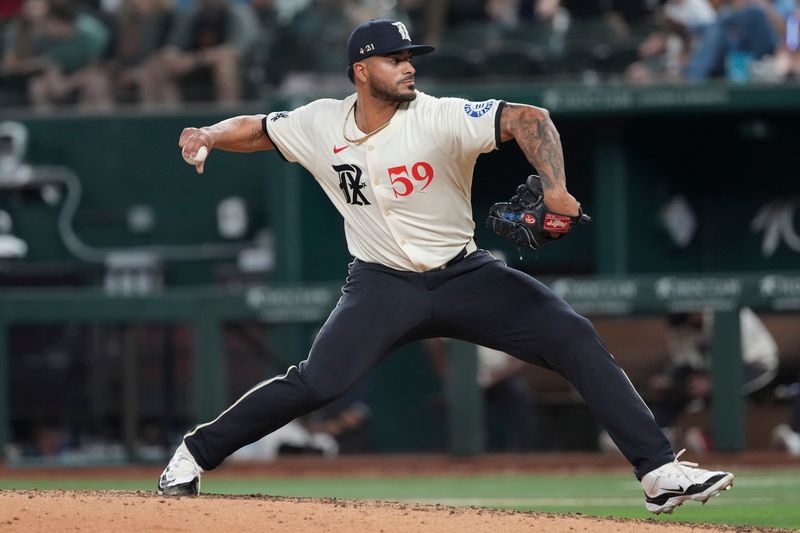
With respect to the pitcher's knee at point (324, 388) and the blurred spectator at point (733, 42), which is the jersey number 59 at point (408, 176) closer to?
the pitcher's knee at point (324, 388)

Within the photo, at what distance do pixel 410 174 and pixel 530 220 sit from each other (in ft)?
1.63

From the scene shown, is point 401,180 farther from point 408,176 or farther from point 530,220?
point 530,220

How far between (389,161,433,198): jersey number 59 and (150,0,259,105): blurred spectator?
7.82 metres

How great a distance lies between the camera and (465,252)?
538 centimetres

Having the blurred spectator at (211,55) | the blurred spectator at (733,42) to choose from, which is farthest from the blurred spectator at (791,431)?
the blurred spectator at (211,55)

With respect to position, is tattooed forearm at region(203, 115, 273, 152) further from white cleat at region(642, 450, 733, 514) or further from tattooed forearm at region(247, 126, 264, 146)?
white cleat at region(642, 450, 733, 514)

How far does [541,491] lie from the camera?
349 inches

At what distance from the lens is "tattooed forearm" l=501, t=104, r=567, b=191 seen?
16.2ft

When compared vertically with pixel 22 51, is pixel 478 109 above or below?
below

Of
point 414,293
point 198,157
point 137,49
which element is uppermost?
point 137,49

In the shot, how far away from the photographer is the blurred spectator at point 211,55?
1292 cm

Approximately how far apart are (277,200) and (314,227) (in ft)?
1.37

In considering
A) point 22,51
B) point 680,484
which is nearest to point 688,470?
point 680,484

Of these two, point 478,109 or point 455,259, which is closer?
point 478,109
